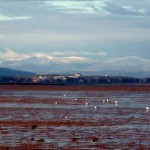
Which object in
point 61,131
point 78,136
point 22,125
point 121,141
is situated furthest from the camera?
point 22,125

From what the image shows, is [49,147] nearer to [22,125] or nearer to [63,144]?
[63,144]

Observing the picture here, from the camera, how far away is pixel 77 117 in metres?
43.3

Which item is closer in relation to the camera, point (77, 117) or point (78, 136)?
point (78, 136)

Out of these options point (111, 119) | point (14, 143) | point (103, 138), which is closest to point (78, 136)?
point (103, 138)

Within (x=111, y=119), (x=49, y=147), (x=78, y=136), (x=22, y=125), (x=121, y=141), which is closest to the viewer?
(x=49, y=147)

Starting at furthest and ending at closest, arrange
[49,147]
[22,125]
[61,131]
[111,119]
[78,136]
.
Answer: [111,119] < [22,125] < [61,131] < [78,136] < [49,147]

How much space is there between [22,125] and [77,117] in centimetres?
651

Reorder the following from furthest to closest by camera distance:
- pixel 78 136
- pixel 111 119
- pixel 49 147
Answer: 1. pixel 111 119
2. pixel 78 136
3. pixel 49 147

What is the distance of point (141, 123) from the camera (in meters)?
38.5

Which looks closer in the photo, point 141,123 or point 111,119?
point 141,123

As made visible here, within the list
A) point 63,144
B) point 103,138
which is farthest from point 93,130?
point 63,144

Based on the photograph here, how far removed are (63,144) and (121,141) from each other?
2.54m

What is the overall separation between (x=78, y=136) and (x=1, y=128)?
5860 millimetres

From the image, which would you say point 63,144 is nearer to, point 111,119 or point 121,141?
point 121,141
